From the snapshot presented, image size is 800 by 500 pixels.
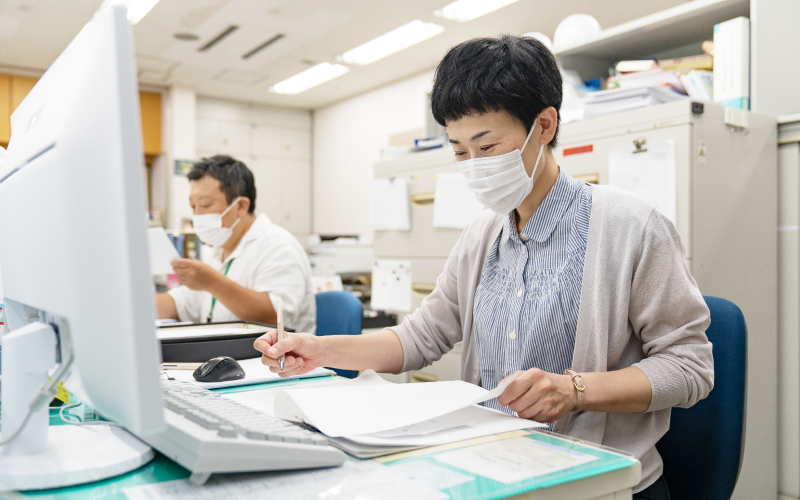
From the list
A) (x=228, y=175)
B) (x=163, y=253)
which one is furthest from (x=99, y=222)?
(x=228, y=175)

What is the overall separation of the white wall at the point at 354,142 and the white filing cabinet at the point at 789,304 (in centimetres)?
378

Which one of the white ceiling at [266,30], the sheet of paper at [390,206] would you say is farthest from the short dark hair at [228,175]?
the white ceiling at [266,30]

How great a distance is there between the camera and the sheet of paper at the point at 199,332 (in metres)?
1.32

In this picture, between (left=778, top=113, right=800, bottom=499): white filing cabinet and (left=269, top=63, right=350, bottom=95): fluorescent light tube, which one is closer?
(left=778, top=113, right=800, bottom=499): white filing cabinet

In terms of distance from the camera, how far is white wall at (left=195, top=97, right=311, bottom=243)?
20.9ft

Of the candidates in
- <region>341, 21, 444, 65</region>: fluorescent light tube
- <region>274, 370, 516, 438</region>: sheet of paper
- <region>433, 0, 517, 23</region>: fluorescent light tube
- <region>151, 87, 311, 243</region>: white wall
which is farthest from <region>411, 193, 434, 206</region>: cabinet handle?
<region>151, 87, 311, 243</region>: white wall

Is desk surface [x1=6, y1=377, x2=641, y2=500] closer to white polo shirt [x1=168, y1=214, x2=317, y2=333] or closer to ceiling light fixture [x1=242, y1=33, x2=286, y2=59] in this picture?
white polo shirt [x1=168, y1=214, x2=317, y2=333]

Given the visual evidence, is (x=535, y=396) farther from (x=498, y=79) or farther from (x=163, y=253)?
(x=163, y=253)

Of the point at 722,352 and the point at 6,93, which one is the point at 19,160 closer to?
the point at 722,352

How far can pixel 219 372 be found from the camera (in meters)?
1.06

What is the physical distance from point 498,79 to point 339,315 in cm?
99

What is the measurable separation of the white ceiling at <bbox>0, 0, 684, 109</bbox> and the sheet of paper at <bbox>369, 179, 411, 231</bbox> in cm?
123

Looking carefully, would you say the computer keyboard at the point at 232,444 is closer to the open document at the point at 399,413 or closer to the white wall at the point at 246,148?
the open document at the point at 399,413

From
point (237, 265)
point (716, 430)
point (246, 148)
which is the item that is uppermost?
point (246, 148)
